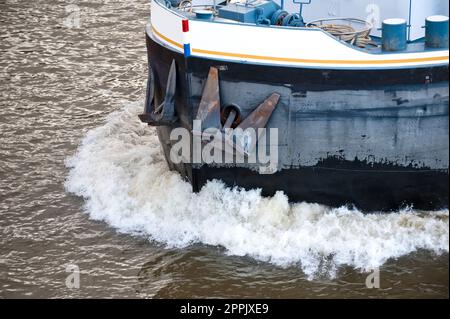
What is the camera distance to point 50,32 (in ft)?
69.4

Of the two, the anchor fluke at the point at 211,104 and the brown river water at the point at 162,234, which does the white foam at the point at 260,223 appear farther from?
the anchor fluke at the point at 211,104

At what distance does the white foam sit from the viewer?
12.4 meters

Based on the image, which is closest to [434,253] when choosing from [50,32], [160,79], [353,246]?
[353,246]

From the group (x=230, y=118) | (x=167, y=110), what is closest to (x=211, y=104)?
(x=230, y=118)

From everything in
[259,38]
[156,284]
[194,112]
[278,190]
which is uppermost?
[259,38]

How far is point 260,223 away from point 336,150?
57.3 inches

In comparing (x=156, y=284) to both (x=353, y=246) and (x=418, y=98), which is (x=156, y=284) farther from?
(x=418, y=98)

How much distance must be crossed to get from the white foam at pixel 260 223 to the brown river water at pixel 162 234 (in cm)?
2

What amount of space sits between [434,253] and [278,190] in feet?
7.41

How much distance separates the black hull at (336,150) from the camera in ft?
39.5

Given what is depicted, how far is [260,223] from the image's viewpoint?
12844 millimetres

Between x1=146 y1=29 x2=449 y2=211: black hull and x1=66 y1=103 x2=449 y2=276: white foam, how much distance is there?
0.64 feet
